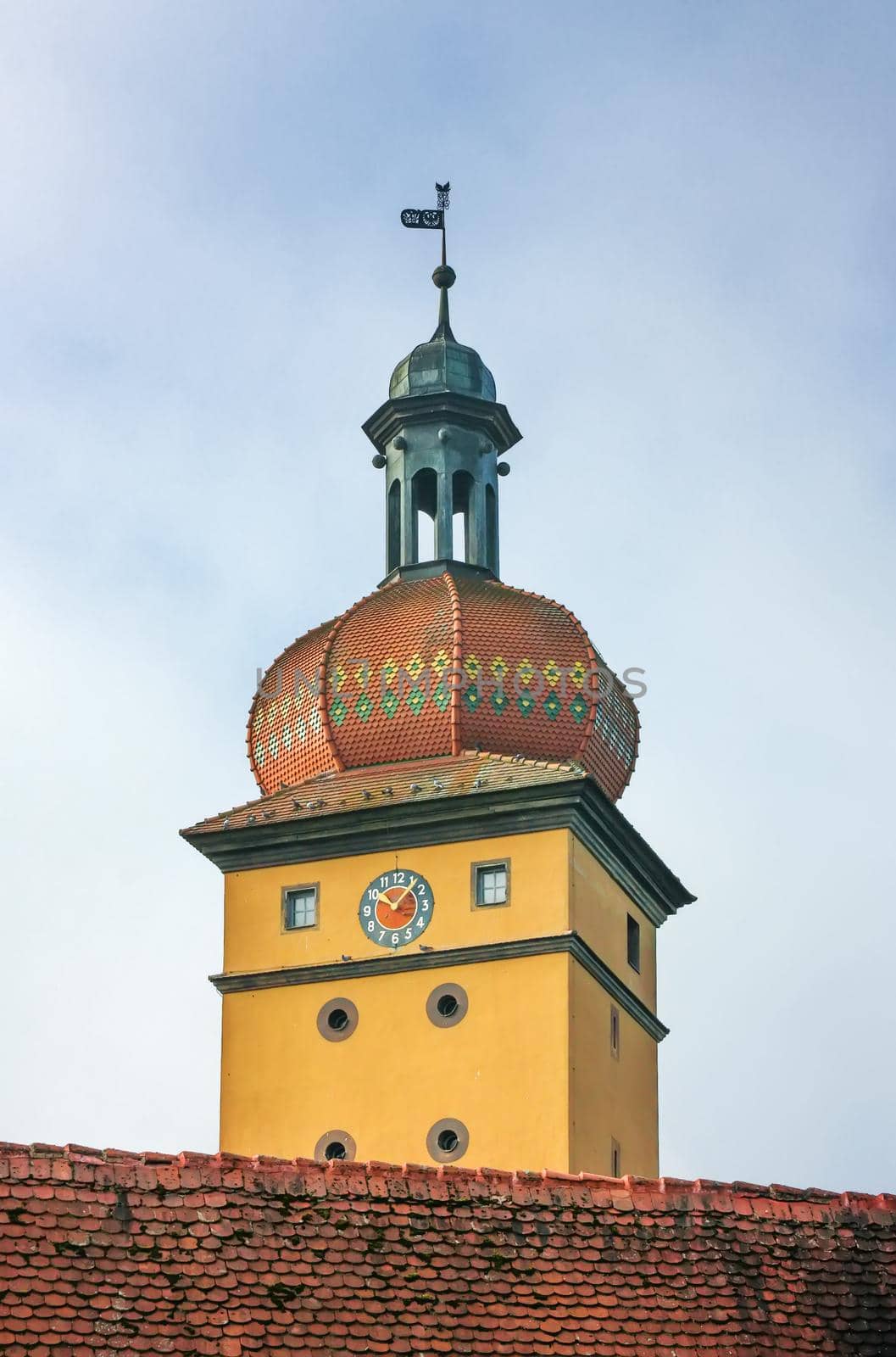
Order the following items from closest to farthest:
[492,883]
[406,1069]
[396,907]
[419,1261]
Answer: [419,1261], [406,1069], [492,883], [396,907]

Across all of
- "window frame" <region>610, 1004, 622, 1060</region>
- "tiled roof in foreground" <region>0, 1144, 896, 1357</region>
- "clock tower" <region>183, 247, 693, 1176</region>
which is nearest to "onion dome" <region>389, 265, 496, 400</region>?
"clock tower" <region>183, 247, 693, 1176</region>

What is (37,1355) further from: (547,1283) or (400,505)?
(400,505)

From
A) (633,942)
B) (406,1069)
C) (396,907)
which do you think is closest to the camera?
(406,1069)

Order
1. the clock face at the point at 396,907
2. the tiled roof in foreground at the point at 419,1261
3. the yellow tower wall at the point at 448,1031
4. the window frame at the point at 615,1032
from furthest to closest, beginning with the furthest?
the window frame at the point at 615,1032, the clock face at the point at 396,907, the yellow tower wall at the point at 448,1031, the tiled roof in foreground at the point at 419,1261

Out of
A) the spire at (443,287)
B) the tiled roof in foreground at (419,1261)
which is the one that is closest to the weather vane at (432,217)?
the spire at (443,287)

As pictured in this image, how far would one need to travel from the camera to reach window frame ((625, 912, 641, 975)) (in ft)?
160

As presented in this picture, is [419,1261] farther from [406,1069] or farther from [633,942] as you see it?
[633,942]

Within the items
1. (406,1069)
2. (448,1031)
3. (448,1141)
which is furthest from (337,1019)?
(448,1141)

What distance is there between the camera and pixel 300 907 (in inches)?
1874

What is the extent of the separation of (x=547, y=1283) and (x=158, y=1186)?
10.1ft

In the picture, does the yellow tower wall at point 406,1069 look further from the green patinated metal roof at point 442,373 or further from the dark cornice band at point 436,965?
the green patinated metal roof at point 442,373

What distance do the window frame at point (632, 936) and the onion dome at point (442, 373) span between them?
843cm

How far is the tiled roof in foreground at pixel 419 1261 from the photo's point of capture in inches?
1045

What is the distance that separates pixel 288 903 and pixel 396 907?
5.47 ft
